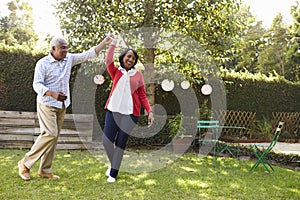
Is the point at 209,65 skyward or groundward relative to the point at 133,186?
skyward

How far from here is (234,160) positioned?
491 centimetres

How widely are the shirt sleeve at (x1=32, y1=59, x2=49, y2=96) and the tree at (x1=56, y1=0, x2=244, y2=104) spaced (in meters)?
2.70

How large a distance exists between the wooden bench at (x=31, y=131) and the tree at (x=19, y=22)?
1856cm

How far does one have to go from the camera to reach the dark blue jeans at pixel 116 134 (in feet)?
10.4

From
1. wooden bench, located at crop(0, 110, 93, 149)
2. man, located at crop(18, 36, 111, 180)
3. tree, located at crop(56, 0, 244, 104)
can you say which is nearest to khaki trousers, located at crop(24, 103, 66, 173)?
man, located at crop(18, 36, 111, 180)

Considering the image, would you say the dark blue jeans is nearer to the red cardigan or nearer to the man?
the red cardigan

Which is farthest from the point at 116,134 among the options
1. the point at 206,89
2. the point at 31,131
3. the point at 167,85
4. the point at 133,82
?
the point at 206,89

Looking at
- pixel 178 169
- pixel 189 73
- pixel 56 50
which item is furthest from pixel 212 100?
pixel 56 50

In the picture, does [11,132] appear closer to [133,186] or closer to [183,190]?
[133,186]

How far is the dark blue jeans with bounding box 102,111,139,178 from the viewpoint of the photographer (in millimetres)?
3158

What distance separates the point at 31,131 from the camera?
563cm

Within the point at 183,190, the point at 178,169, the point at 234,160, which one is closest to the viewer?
the point at 183,190

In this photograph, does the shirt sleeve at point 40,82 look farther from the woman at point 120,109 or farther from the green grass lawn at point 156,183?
the green grass lawn at point 156,183

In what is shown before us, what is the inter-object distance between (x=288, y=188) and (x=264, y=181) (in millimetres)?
294
